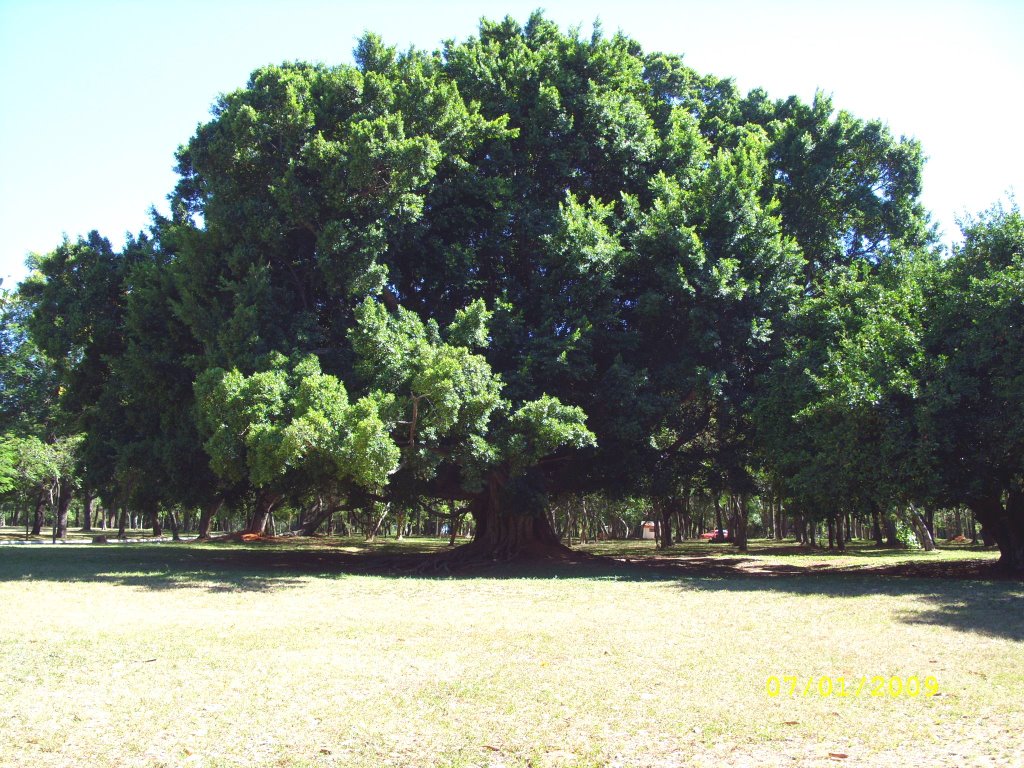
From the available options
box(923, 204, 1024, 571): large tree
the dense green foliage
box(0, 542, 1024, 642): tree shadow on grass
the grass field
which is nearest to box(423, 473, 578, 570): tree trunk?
the dense green foliage

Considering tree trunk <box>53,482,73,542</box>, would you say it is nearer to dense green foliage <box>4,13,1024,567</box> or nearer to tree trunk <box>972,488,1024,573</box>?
dense green foliage <box>4,13,1024,567</box>

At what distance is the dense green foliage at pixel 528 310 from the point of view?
16.0 metres

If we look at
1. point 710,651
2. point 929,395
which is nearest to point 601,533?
point 929,395

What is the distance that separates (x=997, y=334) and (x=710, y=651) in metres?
11.2

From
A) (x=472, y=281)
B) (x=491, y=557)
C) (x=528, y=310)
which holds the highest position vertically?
(x=472, y=281)

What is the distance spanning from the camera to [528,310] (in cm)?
2155

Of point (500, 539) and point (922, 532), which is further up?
point (500, 539)

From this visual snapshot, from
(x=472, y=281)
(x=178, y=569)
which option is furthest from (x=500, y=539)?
(x=178, y=569)
